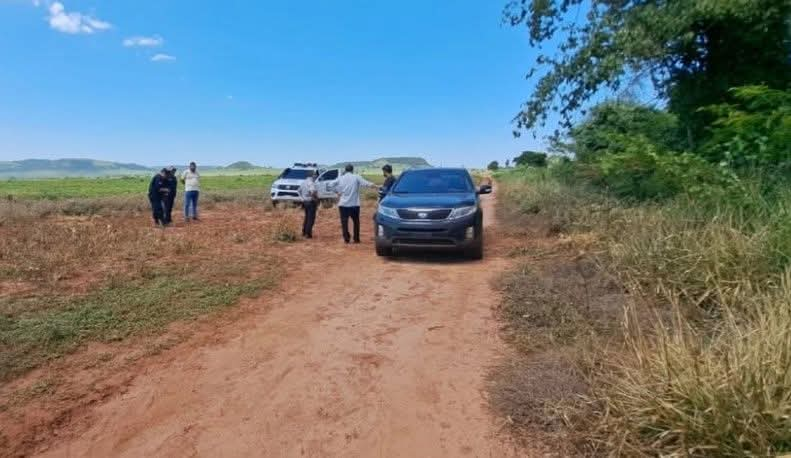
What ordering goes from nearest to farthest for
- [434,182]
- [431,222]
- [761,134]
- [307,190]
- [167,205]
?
[761,134]
[431,222]
[434,182]
[307,190]
[167,205]

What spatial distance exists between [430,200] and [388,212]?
2.47 ft

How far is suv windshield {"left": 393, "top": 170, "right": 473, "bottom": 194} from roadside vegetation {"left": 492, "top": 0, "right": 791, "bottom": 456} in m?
1.78

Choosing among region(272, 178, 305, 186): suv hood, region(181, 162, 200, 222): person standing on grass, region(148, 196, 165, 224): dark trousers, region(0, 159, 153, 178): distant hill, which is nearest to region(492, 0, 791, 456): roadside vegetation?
region(181, 162, 200, 222): person standing on grass

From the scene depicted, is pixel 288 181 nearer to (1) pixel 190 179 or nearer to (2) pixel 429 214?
(1) pixel 190 179

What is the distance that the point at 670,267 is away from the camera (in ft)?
15.8

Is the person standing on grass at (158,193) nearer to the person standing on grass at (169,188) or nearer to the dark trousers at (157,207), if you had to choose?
the dark trousers at (157,207)

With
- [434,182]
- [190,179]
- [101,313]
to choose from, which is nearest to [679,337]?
[101,313]

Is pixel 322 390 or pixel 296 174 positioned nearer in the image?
pixel 322 390

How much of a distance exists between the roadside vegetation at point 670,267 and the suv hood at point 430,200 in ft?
4.62

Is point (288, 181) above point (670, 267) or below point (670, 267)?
above

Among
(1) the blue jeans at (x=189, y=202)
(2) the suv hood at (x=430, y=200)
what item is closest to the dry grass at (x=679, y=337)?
(2) the suv hood at (x=430, y=200)

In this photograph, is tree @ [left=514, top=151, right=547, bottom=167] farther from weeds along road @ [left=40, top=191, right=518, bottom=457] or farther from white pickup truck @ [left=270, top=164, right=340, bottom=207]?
weeds along road @ [left=40, top=191, right=518, bottom=457]

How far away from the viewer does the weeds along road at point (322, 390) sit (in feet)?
9.41

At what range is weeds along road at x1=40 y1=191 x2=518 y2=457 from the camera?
9.41ft
